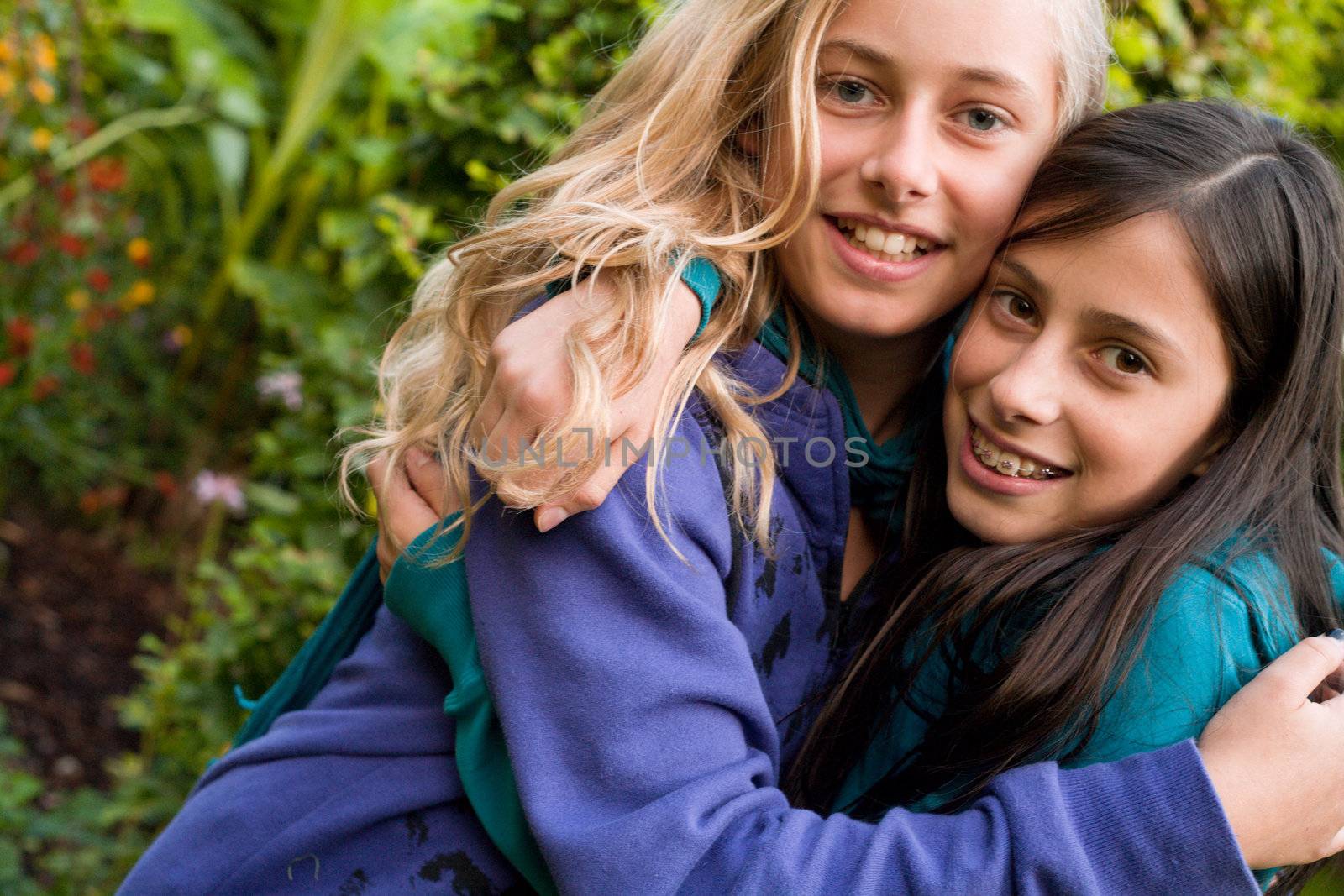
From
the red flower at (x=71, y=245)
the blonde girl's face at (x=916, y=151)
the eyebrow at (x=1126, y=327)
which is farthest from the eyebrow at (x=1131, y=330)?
the red flower at (x=71, y=245)

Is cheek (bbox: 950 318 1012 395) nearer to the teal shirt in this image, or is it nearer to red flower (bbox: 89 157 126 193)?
the teal shirt

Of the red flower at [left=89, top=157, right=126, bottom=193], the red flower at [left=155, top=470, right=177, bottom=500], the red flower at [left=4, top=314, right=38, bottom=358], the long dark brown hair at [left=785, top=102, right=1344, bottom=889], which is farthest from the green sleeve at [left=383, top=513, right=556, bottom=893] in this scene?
the red flower at [left=89, top=157, right=126, bottom=193]

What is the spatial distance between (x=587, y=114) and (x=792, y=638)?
97cm

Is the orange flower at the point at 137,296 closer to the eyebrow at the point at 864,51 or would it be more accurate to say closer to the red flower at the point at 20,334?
the red flower at the point at 20,334

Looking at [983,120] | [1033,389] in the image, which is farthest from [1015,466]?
[983,120]

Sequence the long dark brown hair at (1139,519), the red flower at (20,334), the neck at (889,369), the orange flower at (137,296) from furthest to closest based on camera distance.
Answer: the orange flower at (137,296)
the red flower at (20,334)
the neck at (889,369)
the long dark brown hair at (1139,519)

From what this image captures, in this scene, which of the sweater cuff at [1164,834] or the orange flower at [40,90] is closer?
the sweater cuff at [1164,834]

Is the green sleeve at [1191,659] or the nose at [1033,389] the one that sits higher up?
the nose at [1033,389]

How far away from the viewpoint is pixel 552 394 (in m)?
1.34

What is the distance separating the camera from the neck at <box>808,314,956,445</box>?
1.83 m

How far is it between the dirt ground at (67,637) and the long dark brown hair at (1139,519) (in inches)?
112

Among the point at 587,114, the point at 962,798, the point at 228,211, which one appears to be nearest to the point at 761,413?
the point at 962,798

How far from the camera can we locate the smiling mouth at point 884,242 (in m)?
1.64

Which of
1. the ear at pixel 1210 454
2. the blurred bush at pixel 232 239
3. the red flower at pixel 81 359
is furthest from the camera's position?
the red flower at pixel 81 359
